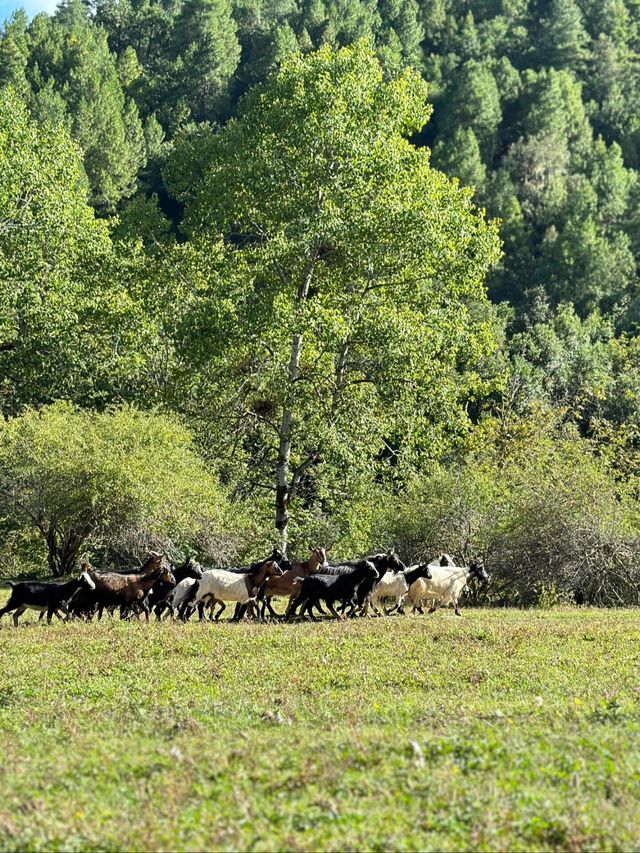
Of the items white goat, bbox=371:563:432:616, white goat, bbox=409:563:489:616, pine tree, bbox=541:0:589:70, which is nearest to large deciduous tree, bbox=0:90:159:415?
white goat, bbox=409:563:489:616

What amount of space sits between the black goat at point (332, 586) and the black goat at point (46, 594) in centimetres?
403

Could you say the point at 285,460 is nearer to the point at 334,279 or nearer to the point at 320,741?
the point at 334,279

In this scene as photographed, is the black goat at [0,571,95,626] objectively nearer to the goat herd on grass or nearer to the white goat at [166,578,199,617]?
the goat herd on grass

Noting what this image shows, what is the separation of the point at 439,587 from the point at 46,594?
8153mm

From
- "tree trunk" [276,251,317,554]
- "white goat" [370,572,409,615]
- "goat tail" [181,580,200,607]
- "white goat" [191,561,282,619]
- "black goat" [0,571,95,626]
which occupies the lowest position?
"black goat" [0,571,95,626]

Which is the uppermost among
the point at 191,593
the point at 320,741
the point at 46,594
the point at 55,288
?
the point at 55,288

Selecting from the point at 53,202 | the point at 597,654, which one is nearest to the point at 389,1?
the point at 53,202

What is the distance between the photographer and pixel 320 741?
10062 millimetres

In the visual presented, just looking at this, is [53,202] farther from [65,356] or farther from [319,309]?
[319,309]

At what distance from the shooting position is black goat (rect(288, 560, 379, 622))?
2195 centimetres

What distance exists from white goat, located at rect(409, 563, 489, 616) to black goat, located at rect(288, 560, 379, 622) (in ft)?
5.33

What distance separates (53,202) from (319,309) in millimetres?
11209

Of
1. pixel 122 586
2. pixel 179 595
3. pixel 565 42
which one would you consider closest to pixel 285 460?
pixel 179 595

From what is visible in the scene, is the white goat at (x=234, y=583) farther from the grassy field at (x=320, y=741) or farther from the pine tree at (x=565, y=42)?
the pine tree at (x=565, y=42)
